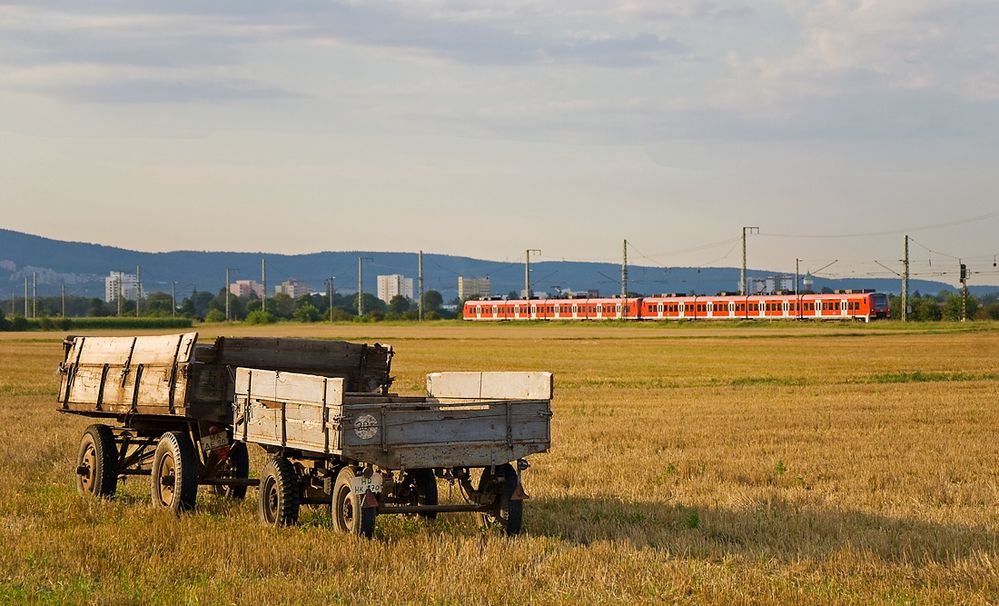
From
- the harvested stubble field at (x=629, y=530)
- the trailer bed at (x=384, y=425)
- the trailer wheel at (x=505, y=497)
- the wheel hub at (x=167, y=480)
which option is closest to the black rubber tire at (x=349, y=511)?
the harvested stubble field at (x=629, y=530)

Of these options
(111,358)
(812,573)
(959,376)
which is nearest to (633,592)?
(812,573)

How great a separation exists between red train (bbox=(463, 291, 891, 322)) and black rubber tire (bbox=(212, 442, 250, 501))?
314 ft

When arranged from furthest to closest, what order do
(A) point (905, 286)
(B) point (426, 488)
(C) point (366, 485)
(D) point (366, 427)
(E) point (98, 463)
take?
1. (A) point (905, 286)
2. (E) point (98, 463)
3. (B) point (426, 488)
4. (C) point (366, 485)
5. (D) point (366, 427)

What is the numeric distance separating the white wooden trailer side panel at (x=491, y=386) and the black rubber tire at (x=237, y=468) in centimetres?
249

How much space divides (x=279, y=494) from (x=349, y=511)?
90 cm

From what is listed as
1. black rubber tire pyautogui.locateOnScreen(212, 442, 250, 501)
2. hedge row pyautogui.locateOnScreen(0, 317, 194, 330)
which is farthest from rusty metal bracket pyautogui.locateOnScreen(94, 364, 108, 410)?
hedge row pyautogui.locateOnScreen(0, 317, 194, 330)

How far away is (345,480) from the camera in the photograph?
1143cm

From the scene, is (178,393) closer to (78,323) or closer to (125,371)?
(125,371)

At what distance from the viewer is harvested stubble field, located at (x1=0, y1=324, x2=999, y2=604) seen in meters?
9.47

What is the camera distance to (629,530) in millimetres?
12047

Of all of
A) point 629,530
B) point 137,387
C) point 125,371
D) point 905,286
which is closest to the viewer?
point 629,530

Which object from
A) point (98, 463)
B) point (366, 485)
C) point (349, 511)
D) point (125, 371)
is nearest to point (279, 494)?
point (349, 511)

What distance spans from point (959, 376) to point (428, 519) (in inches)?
1274

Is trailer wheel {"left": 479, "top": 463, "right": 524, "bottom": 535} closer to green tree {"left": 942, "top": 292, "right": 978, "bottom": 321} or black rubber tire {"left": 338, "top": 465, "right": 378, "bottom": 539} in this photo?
black rubber tire {"left": 338, "top": 465, "right": 378, "bottom": 539}
